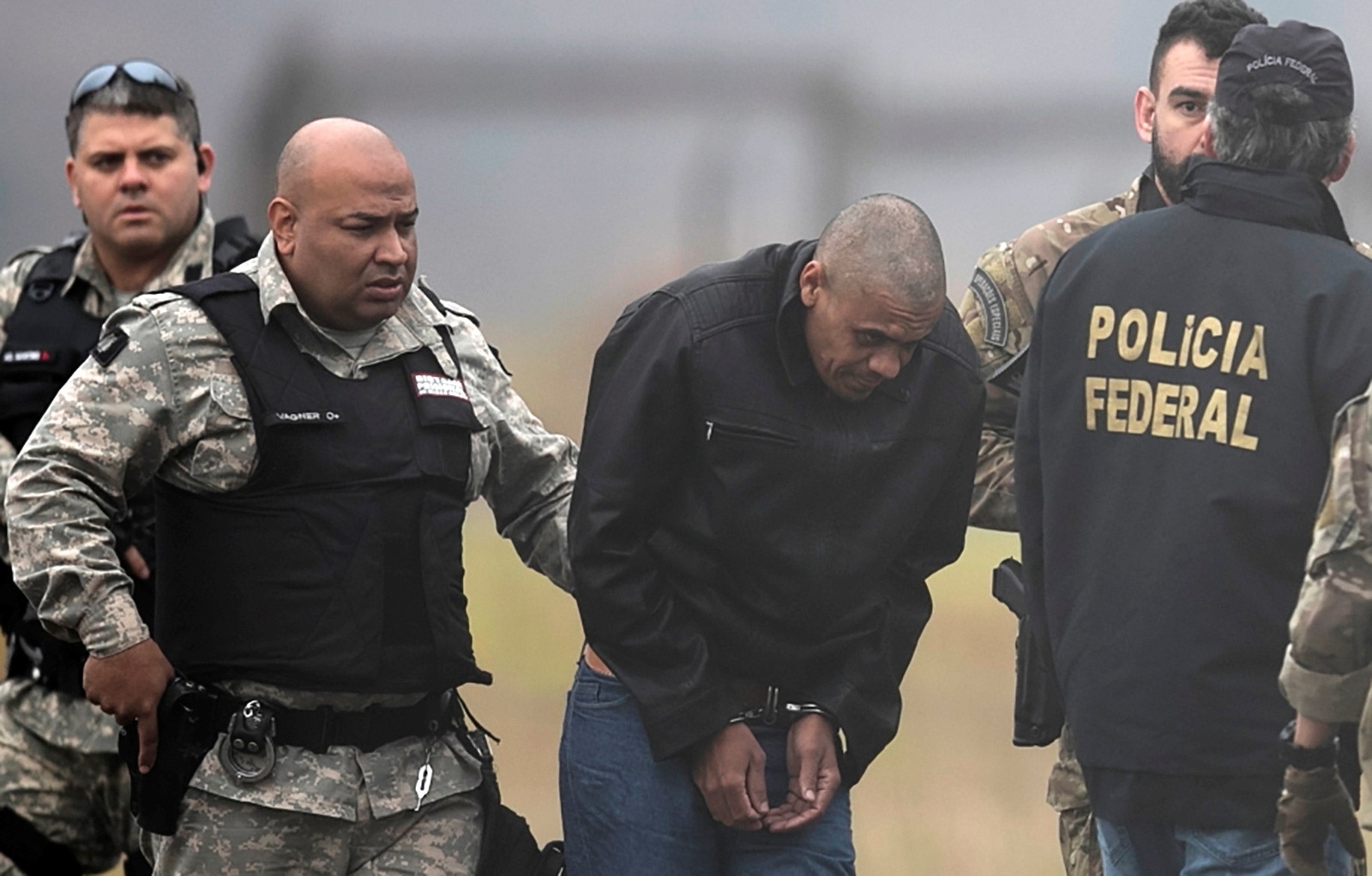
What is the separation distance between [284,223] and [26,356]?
2.56ft

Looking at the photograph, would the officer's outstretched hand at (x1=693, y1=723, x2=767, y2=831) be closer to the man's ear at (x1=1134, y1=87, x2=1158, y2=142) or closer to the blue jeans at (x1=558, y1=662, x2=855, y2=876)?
the blue jeans at (x1=558, y1=662, x2=855, y2=876)

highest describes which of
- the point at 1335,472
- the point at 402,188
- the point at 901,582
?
the point at 402,188

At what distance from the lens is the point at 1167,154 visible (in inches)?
102

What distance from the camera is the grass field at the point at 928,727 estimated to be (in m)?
4.64

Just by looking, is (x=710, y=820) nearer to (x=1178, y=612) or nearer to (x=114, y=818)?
(x=1178, y=612)

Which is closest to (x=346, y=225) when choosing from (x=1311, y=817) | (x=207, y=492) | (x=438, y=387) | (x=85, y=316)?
(x=438, y=387)

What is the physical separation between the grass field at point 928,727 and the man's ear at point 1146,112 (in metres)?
1.97

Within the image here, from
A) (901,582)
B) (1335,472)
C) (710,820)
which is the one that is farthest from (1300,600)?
(710,820)

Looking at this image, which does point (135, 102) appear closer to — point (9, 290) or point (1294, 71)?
point (9, 290)

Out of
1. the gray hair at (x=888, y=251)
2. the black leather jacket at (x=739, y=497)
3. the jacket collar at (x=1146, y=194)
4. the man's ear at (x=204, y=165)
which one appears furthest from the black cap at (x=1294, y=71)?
the man's ear at (x=204, y=165)

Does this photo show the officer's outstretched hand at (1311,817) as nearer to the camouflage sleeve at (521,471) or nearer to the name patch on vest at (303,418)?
the camouflage sleeve at (521,471)

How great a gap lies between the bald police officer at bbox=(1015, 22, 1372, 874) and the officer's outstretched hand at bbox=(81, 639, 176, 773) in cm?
97

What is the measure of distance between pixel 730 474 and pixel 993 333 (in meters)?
0.61

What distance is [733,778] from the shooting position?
217 centimetres
